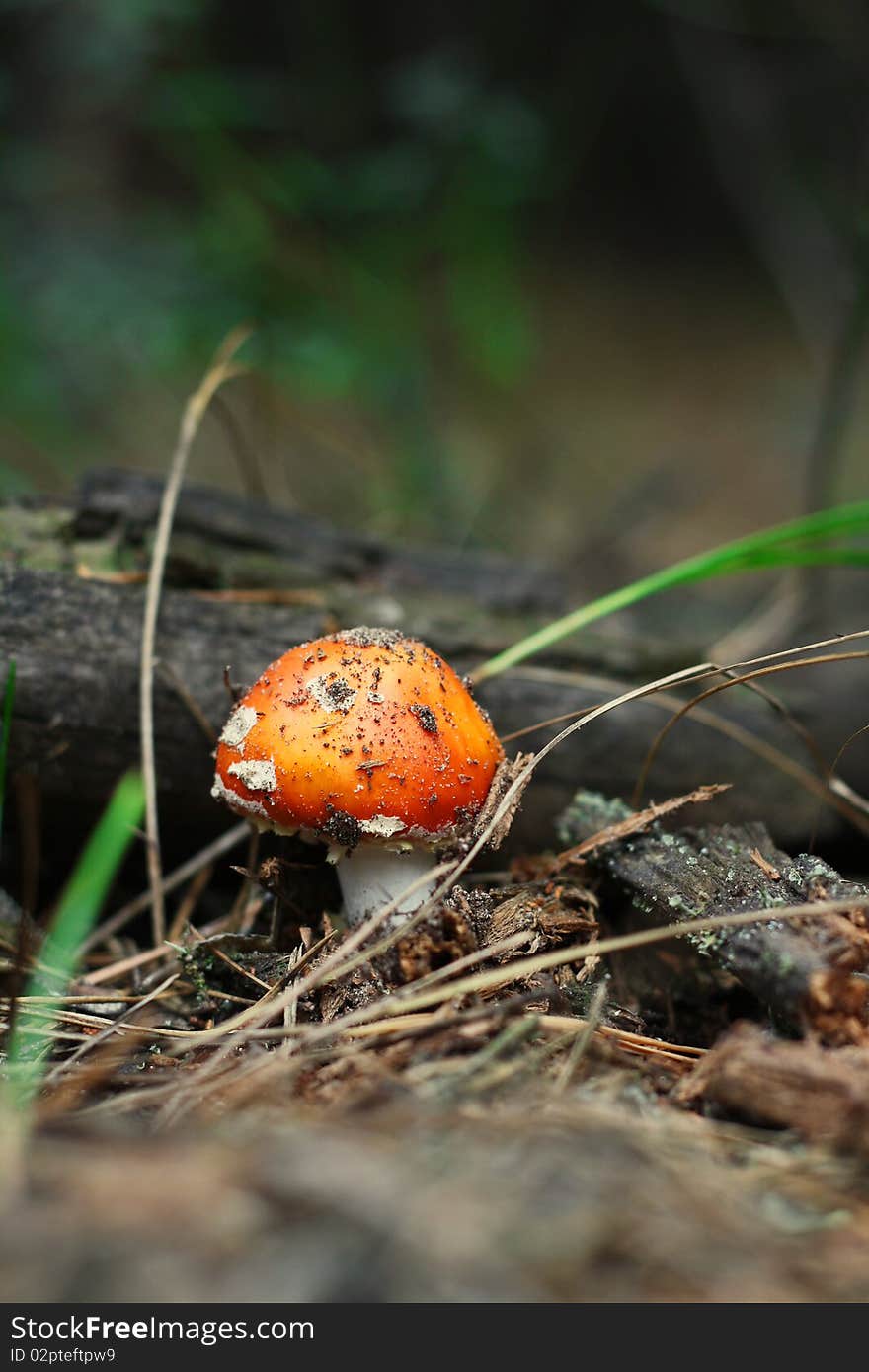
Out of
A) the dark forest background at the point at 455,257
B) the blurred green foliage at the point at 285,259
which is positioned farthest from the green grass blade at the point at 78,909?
the blurred green foliage at the point at 285,259

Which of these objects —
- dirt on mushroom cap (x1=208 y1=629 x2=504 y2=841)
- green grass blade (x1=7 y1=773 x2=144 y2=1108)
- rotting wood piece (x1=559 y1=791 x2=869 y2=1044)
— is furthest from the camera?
dirt on mushroom cap (x1=208 y1=629 x2=504 y2=841)

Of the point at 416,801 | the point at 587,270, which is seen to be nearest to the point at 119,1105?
the point at 416,801

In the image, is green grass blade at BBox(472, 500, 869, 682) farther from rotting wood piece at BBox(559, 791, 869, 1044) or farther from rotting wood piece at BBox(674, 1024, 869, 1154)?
rotting wood piece at BBox(674, 1024, 869, 1154)

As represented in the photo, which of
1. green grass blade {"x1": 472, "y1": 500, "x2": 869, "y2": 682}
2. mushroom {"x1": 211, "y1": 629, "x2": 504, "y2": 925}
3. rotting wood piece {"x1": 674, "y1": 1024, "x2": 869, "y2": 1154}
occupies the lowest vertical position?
rotting wood piece {"x1": 674, "y1": 1024, "x2": 869, "y2": 1154}

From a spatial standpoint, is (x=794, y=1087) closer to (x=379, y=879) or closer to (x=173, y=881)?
(x=379, y=879)

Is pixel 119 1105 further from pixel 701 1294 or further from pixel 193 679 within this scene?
pixel 193 679

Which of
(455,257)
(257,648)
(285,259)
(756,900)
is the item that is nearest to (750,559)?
(756,900)

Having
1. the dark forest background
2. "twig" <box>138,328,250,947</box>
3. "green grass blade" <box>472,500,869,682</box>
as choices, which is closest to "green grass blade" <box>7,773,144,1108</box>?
"twig" <box>138,328,250,947</box>
